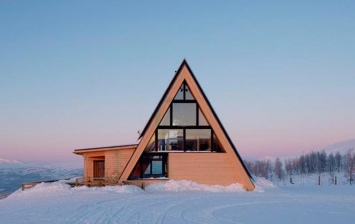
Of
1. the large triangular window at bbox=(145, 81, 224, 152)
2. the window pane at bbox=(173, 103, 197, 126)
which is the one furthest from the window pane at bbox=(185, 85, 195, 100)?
the window pane at bbox=(173, 103, 197, 126)

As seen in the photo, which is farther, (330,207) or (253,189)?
(253,189)

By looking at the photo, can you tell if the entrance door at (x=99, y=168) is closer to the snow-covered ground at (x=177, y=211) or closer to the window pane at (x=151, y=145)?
the window pane at (x=151, y=145)

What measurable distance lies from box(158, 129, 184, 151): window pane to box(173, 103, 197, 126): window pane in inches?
20.6

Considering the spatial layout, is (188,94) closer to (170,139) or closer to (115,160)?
(170,139)

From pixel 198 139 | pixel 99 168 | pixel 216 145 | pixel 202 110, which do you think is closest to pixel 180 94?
pixel 202 110

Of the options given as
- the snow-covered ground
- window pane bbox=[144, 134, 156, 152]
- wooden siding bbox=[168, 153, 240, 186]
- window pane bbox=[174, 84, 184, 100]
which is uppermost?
window pane bbox=[174, 84, 184, 100]

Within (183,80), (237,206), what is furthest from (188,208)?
(183,80)

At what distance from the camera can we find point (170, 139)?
63.7 feet

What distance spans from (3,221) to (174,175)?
11135 mm

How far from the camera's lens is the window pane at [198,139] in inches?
760

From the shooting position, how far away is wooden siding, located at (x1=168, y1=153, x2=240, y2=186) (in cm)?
1908

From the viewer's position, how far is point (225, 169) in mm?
19172

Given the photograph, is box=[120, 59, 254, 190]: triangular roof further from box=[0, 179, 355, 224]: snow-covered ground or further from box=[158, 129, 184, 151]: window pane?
box=[0, 179, 355, 224]: snow-covered ground

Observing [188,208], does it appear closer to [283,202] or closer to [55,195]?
[283,202]
